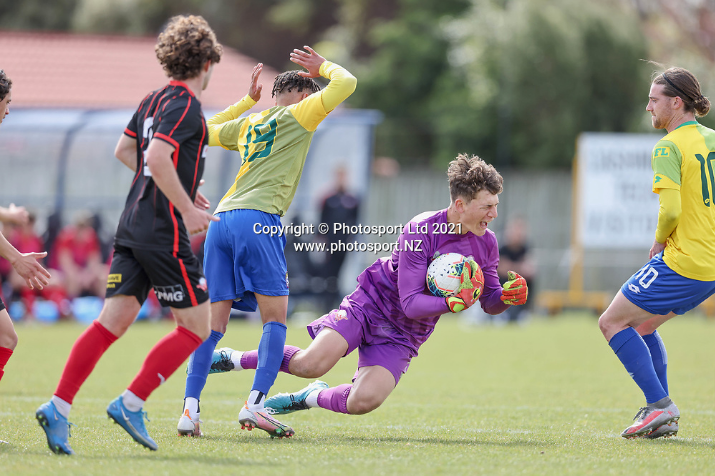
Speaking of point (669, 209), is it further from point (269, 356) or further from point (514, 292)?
point (269, 356)

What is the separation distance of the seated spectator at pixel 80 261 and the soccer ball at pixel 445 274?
35.1 feet

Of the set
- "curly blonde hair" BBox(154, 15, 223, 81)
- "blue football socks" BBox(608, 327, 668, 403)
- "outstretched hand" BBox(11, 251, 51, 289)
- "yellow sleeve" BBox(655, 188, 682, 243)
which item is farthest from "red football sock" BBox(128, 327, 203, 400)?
"yellow sleeve" BBox(655, 188, 682, 243)

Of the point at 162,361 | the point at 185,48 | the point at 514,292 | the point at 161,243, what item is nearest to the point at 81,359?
the point at 162,361

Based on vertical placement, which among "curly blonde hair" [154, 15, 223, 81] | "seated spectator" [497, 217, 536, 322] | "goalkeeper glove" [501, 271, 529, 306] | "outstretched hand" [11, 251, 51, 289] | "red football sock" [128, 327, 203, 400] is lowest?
"seated spectator" [497, 217, 536, 322]

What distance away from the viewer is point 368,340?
5.24 meters

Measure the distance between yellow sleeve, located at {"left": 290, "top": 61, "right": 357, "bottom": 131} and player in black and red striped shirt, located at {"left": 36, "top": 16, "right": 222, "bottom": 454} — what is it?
2.79 ft

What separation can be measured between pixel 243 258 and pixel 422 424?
1.65 m

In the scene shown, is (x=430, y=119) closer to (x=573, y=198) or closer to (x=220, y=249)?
(x=573, y=198)

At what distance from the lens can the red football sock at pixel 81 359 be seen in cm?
401

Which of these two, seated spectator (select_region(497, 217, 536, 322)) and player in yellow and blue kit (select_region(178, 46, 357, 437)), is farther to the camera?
seated spectator (select_region(497, 217, 536, 322))

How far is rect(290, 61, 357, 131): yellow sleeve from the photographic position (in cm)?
483

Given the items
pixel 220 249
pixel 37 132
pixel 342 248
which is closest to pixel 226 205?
pixel 220 249

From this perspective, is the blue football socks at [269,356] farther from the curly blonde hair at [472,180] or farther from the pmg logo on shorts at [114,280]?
the curly blonde hair at [472,180]

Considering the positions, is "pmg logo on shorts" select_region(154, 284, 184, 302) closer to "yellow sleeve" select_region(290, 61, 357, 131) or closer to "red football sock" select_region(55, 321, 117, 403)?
"red football sock" select_region(55, 321, 117, 403)
